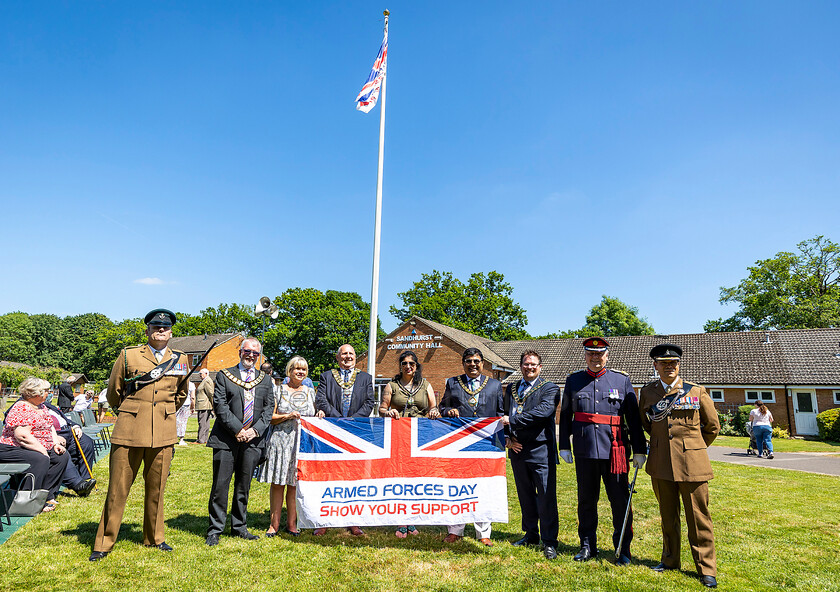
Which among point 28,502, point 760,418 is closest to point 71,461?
point 28,502

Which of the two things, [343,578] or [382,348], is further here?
[382,348]

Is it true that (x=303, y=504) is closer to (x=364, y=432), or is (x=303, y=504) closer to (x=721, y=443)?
(x=364, y=432)

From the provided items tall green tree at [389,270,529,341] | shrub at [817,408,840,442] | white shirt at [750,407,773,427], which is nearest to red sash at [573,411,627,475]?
white shirt at [750,407,773,427]

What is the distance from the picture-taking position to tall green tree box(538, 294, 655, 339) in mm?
60062

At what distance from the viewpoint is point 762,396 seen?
28312 mm

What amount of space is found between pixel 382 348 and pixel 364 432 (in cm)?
3446

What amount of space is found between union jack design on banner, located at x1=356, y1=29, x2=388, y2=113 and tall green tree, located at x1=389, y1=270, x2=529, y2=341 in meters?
42.4

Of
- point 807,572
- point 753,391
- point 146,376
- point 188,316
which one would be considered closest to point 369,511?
point 146,376

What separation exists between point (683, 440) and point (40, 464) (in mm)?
8192

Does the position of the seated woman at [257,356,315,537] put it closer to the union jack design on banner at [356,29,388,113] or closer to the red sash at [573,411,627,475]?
the red sash at [573,411,627,475]

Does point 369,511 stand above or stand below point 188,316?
below

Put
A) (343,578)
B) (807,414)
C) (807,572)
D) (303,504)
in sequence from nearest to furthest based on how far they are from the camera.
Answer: (343,578) → (807,572) → (303,504) → (807,414)

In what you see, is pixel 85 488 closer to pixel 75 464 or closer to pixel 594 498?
pixel 75 464

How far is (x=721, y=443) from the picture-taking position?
21.7 m
